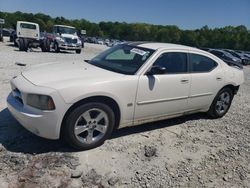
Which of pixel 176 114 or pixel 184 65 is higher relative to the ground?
pixel 184 65

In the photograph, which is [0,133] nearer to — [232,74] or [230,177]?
[230,177]

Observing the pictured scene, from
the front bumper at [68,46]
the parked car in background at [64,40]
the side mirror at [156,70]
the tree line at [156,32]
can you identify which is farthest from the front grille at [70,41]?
the tree line at [156,32]

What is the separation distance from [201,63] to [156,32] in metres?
106

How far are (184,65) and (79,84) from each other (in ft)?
7.26

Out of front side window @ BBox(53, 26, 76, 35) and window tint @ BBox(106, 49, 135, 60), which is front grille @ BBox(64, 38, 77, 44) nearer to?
front side window @ BBox(53, 26, 76, 35)

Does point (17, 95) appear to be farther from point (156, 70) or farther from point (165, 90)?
point (165, 90)

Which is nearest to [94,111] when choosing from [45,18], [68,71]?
[68,71]

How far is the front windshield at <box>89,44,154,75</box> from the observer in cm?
446

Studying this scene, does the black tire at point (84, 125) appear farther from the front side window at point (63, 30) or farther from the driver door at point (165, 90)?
the front side window at point (63, 30)

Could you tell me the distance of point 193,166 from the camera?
397 centimetres

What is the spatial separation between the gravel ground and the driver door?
440 mm

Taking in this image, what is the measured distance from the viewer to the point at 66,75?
3.97 metres

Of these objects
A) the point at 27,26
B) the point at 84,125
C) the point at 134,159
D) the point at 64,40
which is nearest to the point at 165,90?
the point at 134,159

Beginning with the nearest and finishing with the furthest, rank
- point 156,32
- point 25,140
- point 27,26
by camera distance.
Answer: point 25,140
point 27,26
point 156,32
